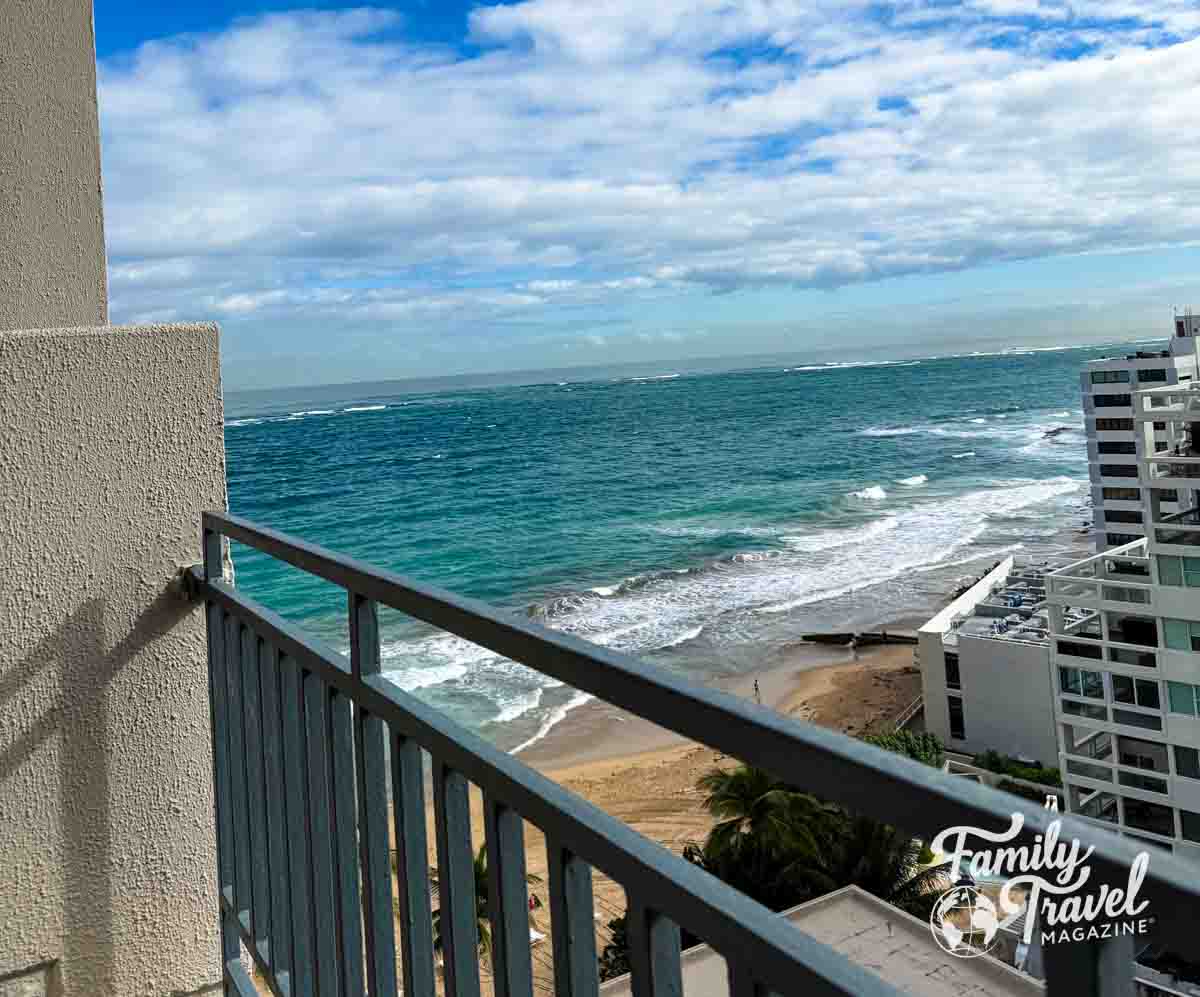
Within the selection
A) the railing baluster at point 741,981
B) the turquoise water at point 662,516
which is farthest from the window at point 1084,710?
the railing baluster at point 741,981

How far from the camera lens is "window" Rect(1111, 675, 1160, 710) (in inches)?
623

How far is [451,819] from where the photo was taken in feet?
3.31

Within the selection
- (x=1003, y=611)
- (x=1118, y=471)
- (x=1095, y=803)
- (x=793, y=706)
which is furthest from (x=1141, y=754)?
(x=1118, y=471)

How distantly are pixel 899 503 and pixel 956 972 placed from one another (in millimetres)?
A: 30090

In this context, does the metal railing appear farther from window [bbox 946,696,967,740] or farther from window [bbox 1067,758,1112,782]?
window [bbox 946,696,967,740]

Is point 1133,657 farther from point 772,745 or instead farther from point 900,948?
point 772,745

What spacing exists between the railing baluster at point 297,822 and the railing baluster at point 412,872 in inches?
11.8

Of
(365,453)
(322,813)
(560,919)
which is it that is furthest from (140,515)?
(365,453)

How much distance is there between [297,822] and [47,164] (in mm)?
1449

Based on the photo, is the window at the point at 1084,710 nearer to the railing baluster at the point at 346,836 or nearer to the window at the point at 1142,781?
the window at the point at 1142,781

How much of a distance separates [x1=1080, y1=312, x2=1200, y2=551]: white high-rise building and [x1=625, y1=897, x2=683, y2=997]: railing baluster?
25811mm

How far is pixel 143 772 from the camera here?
183 cm

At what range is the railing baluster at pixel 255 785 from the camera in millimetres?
1617

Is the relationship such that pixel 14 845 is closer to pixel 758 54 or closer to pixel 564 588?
pixel 564 588
